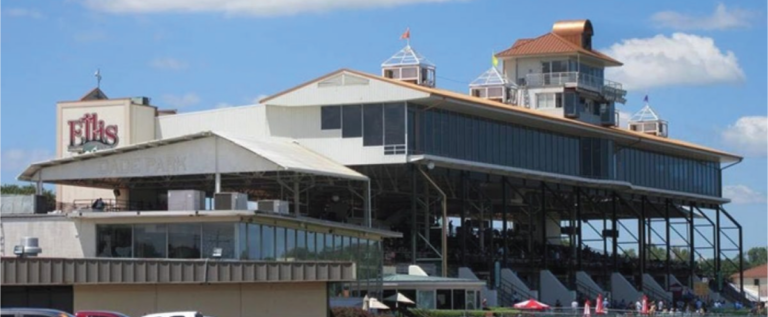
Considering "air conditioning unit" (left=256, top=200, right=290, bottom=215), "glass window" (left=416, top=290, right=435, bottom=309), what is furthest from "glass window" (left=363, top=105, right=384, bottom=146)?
"air conditioning unit" (left=256, top=200, right=290, bottom=215)

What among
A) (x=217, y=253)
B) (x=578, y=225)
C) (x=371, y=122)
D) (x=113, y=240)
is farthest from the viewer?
(x=578, y=225)

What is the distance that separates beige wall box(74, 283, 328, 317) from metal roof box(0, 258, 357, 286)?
0.75m

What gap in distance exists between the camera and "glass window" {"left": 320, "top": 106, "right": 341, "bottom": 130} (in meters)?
84.5

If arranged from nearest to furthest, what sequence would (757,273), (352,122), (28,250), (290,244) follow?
(28,250) → (290,244) → (352,122) → (757,273)

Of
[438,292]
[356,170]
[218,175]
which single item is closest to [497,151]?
[356,170]

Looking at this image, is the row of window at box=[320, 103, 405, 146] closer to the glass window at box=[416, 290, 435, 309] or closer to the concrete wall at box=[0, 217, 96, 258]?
the glass window at box=[416, 290, 435, 309]

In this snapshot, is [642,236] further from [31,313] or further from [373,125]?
[31,313]

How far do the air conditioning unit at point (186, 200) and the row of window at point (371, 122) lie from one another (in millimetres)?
19582

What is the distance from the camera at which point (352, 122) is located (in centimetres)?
8431

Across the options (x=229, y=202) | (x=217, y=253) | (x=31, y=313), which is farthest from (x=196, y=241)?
(x=31, y=313)

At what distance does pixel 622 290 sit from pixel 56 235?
51514 mm

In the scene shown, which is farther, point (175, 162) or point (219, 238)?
point (175, 162)

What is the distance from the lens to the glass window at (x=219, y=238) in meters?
63.8

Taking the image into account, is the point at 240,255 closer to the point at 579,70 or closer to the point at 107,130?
the point at 107,130
